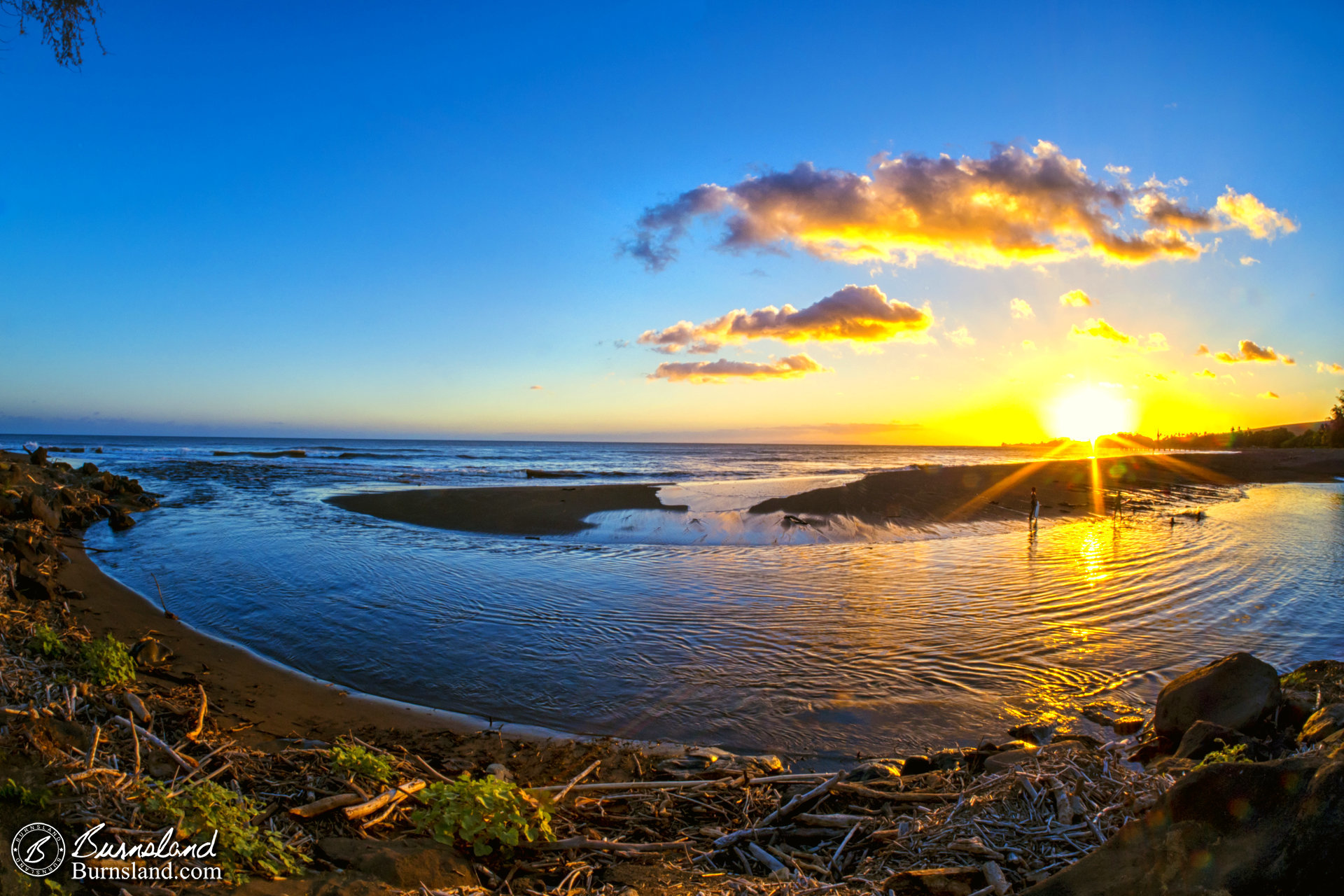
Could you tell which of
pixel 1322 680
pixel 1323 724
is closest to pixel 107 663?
pixel 1323 724

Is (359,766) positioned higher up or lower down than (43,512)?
lower down

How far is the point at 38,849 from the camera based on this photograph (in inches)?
104

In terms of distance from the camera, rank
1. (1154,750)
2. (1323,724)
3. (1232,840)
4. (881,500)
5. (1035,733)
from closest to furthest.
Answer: (1232,840) < (1323,724) < (1154,750) < (1035,733) < (881,500)

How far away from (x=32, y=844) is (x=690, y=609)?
804 cm

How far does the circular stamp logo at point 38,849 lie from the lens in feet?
8.35

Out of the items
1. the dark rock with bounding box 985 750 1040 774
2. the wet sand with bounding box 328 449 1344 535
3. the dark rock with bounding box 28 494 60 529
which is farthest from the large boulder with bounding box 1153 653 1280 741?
the dark rock with bounding box 28 494 60 529

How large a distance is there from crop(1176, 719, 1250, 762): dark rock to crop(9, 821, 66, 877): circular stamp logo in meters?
5.98

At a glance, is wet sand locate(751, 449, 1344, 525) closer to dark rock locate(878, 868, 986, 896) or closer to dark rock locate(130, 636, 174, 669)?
dark rock locate(130, 636, 174, 669)

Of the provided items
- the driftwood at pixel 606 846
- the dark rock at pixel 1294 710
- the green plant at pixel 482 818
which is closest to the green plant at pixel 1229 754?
the dark rock at pixel 1294 710

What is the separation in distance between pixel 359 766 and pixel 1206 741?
5.39 meters

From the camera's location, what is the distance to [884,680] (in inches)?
284

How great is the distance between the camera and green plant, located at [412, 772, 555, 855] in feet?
10.7

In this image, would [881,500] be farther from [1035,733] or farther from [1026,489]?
[1035,733]

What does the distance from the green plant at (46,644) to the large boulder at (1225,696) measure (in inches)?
366
